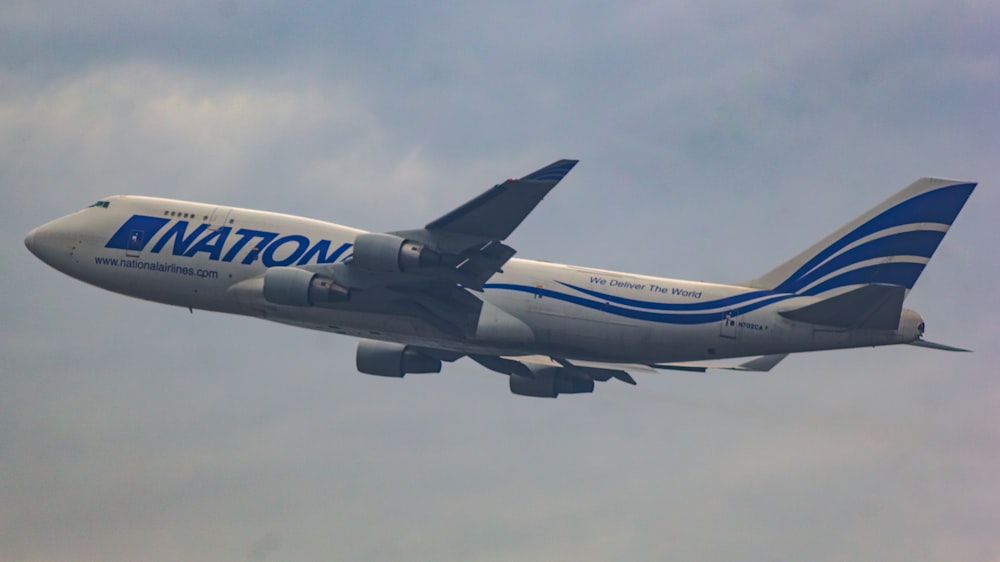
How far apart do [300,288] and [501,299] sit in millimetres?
7569

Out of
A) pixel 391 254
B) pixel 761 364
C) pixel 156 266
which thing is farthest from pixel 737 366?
pixel 156 266

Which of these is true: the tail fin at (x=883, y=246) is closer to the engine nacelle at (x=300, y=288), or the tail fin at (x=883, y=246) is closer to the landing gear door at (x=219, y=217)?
the engine nacelle at (x=300, y=288)

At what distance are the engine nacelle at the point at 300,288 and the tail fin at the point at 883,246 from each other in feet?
52.0

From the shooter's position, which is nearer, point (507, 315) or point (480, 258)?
point (480, 258)

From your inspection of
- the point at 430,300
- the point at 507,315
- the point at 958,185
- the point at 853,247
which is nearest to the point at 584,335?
the point at 507,315

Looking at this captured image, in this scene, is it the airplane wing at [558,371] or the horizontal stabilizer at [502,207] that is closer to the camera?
the horizontal stabilizer at [502,207]

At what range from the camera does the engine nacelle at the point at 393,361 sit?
172ft

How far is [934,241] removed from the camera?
4553 cm

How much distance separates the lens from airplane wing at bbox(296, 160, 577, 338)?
133 feet

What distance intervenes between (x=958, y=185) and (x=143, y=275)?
103ft

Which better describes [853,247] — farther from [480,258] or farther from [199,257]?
[199,257]

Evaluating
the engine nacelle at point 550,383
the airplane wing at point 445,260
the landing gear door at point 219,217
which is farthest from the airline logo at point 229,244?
the engine nacelle at point 550,383

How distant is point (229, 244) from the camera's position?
156 ft

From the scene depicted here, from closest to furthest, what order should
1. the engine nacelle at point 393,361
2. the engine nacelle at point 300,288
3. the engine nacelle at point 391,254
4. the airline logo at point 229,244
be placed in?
1. the engine nacelle at point 391,254
2. the engine nacelle at point 300,288
3. the airline logo at point 229,244
4. the engine nacelle at point 393,361
